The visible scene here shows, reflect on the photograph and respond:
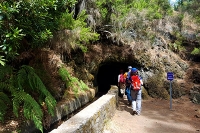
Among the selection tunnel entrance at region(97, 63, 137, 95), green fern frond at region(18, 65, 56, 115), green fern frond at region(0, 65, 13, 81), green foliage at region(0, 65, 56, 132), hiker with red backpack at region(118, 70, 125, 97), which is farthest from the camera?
tunnel entrance at region(97, 63, 137, 95)

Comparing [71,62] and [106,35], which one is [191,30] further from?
[71,62]

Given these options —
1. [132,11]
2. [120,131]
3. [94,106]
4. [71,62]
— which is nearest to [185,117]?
[120,131]

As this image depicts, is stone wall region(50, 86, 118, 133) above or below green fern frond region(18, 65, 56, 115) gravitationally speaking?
below

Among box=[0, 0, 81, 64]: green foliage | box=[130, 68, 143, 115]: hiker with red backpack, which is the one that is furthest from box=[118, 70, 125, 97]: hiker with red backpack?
box=[0, 0, 81, 64]: green foliage

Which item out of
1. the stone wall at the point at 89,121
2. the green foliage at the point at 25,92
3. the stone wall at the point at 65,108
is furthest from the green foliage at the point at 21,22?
the stone wall at the point at 89,121

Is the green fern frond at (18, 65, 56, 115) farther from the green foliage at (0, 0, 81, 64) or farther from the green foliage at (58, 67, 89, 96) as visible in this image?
the green foliage at (58, 67, 89, 96)

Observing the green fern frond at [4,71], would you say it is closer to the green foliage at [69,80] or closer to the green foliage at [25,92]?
the green foliage at [25,92]

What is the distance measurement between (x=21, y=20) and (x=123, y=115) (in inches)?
206

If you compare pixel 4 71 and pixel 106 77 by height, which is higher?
pixel 4 71

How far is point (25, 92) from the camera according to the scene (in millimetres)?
5086

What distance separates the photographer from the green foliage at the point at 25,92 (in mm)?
4488

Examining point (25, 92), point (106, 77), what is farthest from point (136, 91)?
point (106, 77)

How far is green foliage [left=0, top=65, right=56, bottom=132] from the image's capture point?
14.7 ft

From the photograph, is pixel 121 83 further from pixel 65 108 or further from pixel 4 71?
pixel 4 71
